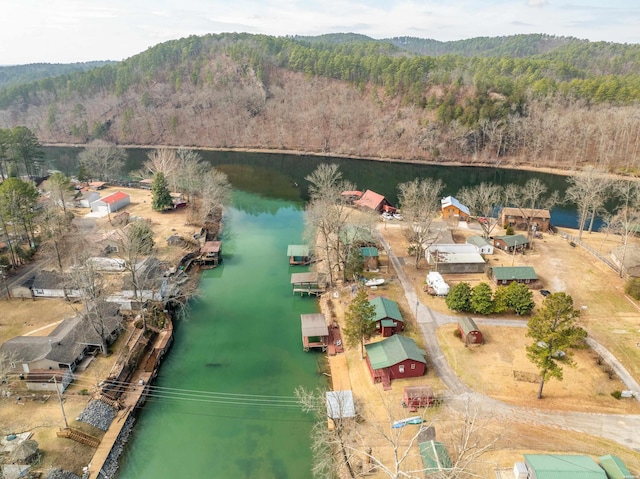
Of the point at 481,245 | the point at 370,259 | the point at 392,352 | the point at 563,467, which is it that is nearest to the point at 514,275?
the point at 481,245

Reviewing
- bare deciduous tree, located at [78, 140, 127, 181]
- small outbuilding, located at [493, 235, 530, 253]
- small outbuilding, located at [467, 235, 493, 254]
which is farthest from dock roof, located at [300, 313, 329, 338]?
bare deciduous tree, located at [78, 140, 127, 181]

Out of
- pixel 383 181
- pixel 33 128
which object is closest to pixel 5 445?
pixel 383 181

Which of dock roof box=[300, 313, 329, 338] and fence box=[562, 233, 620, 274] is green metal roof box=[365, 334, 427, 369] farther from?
fence box=[562, 233, 620, 274]

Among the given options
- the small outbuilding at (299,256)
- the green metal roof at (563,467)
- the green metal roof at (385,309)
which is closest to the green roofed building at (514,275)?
the green metal roof at (385,309)

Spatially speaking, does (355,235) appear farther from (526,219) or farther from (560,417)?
(526,219)

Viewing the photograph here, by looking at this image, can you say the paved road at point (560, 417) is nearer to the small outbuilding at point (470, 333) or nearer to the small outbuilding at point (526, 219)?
the small outbuilding at point (470, 333)

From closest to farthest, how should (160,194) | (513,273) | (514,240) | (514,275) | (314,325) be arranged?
Answer: 1. (314,325)
2. (514,275)
3. (513,273)
4. (514,240)
5. (160,194)
